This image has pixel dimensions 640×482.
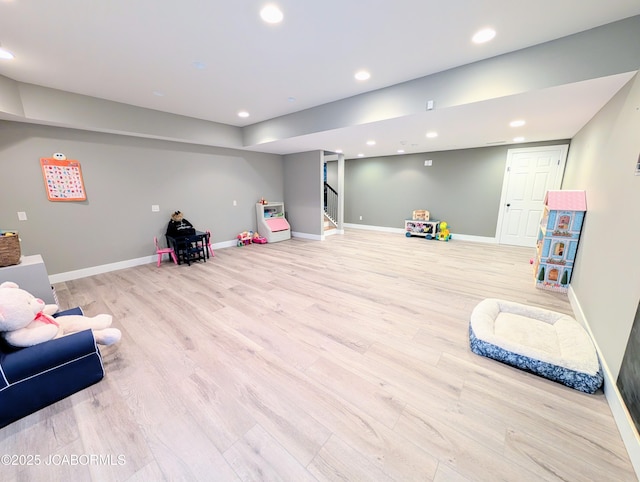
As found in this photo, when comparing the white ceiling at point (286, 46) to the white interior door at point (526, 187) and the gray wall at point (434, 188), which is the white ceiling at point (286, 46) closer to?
the white interior door at point (526, 187)

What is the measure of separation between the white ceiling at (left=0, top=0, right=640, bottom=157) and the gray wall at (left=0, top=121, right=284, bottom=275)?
3.02 ft

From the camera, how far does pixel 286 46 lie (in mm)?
2330

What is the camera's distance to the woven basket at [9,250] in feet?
7.72

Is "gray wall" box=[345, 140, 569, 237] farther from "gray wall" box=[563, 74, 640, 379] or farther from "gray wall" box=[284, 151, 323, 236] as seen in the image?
"gray wall" box=[563, 74, 640, 379]

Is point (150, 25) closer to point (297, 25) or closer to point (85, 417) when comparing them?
point (297, 25)

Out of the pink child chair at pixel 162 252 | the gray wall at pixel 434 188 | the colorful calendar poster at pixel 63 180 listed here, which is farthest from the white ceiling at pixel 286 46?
the gray wall at pixel 434 188

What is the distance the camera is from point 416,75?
2.93 metres

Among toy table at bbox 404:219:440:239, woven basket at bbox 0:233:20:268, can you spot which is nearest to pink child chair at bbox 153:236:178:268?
woven basket at bbox 0:233:20:268

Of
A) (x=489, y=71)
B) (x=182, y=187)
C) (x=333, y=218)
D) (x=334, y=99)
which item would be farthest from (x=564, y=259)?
(x=182, y=187)

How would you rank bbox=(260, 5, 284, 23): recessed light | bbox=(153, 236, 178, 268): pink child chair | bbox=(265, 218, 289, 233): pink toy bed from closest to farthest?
bbox=(260, 5, 284, 23): recessed light, bbox=(153, 236, 178, 268): pink child chair, bbox=(265, 218, 289, 233): pink toy bed

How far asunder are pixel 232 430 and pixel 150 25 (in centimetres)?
319

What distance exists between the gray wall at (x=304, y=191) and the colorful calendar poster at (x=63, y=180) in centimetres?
444

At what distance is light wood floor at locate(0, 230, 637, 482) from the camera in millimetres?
1253

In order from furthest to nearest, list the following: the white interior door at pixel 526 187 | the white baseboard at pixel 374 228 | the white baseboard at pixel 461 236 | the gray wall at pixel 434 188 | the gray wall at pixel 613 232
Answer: the white baseboard at pixel 374 228 < the white baseboard at pixel 461 236 < the gray wall at pixel 434 188 < the white interior door at pixel 526 187 < the gray wall at pixel 613 232
